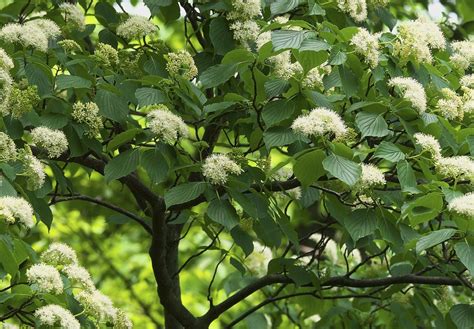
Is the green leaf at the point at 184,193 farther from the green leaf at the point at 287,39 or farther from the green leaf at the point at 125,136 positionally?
the green leaf at the point at 287,39

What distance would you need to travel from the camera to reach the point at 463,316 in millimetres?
3641

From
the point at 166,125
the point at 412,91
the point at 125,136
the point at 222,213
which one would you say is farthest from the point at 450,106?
the point at 125,136

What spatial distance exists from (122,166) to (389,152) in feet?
2.88

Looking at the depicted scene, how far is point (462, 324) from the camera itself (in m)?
3.60

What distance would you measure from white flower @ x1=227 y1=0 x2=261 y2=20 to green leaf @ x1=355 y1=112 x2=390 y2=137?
679 mm

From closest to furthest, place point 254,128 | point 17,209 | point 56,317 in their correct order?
point 56,317, point 17,209, point 254,128

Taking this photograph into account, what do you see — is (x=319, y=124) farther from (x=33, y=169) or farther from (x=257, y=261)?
(x=257, y=261)

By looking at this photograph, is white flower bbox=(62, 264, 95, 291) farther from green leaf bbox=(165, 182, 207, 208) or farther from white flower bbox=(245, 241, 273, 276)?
white flower bbox=(245, 241, 273, 276)

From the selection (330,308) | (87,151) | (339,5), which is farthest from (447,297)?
(87,151)

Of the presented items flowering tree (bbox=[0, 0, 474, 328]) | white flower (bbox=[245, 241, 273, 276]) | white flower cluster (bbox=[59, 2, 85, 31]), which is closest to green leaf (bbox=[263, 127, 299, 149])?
flowering tree (bbox=[0, 0, 474, 328])

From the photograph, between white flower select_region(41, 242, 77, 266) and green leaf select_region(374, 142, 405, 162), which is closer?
white flower select_region(41, 242, 77, 266)

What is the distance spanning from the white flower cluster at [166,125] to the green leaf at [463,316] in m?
1.16

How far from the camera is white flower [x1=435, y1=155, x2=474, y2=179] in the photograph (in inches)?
124

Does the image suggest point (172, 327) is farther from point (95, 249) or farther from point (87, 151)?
point (95, 249)
